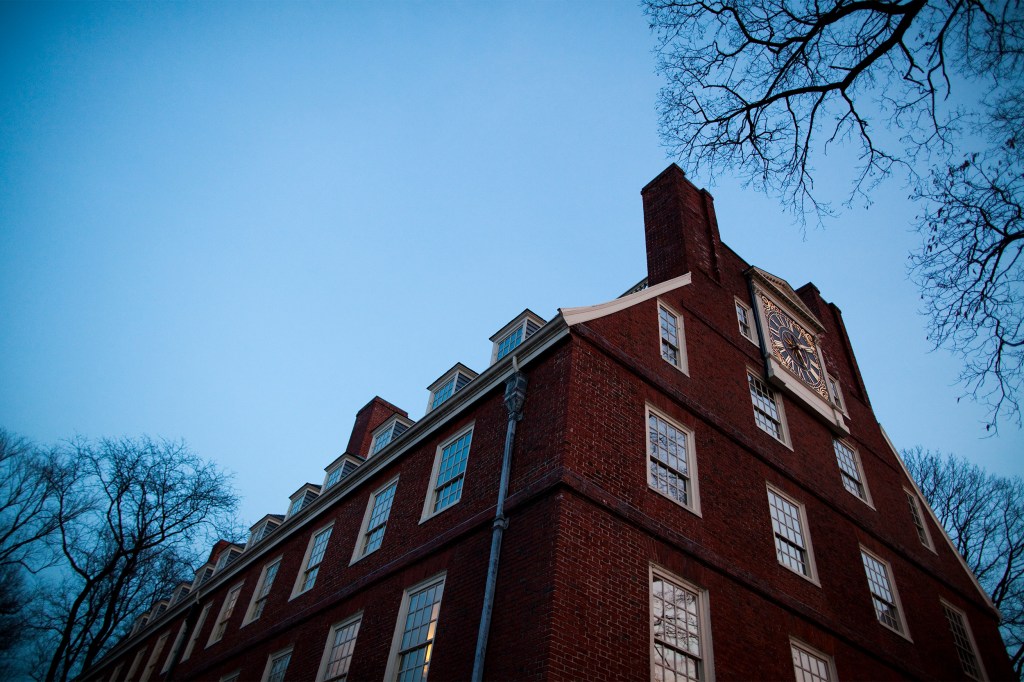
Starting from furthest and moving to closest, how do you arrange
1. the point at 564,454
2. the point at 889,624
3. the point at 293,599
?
the point at 293,599, the point at 889,624, the point at 564,454

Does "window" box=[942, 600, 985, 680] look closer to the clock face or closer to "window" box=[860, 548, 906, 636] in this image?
"window" box=[860, 548, 906, 636]

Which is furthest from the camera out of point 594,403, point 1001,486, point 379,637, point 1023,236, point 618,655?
point 1001,486

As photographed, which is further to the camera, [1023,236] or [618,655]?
[618,655]

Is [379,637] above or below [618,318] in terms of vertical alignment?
below

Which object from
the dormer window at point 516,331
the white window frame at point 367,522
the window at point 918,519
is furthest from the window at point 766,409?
the white window frame at point 367,522

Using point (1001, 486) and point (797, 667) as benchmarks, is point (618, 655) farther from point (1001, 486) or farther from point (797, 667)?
point (1001, 486)

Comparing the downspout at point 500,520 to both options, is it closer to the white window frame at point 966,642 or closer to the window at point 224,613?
the white window frame at point 966,642

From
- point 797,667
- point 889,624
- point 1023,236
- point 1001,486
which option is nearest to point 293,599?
point 797,667

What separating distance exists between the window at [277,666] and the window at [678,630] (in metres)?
10.1

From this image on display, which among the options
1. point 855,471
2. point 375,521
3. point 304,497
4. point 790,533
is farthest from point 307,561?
point 855,471

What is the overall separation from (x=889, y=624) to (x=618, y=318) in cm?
962

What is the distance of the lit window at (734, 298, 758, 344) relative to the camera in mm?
16484

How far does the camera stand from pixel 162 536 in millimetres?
29516

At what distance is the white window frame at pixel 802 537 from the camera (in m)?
12.6
